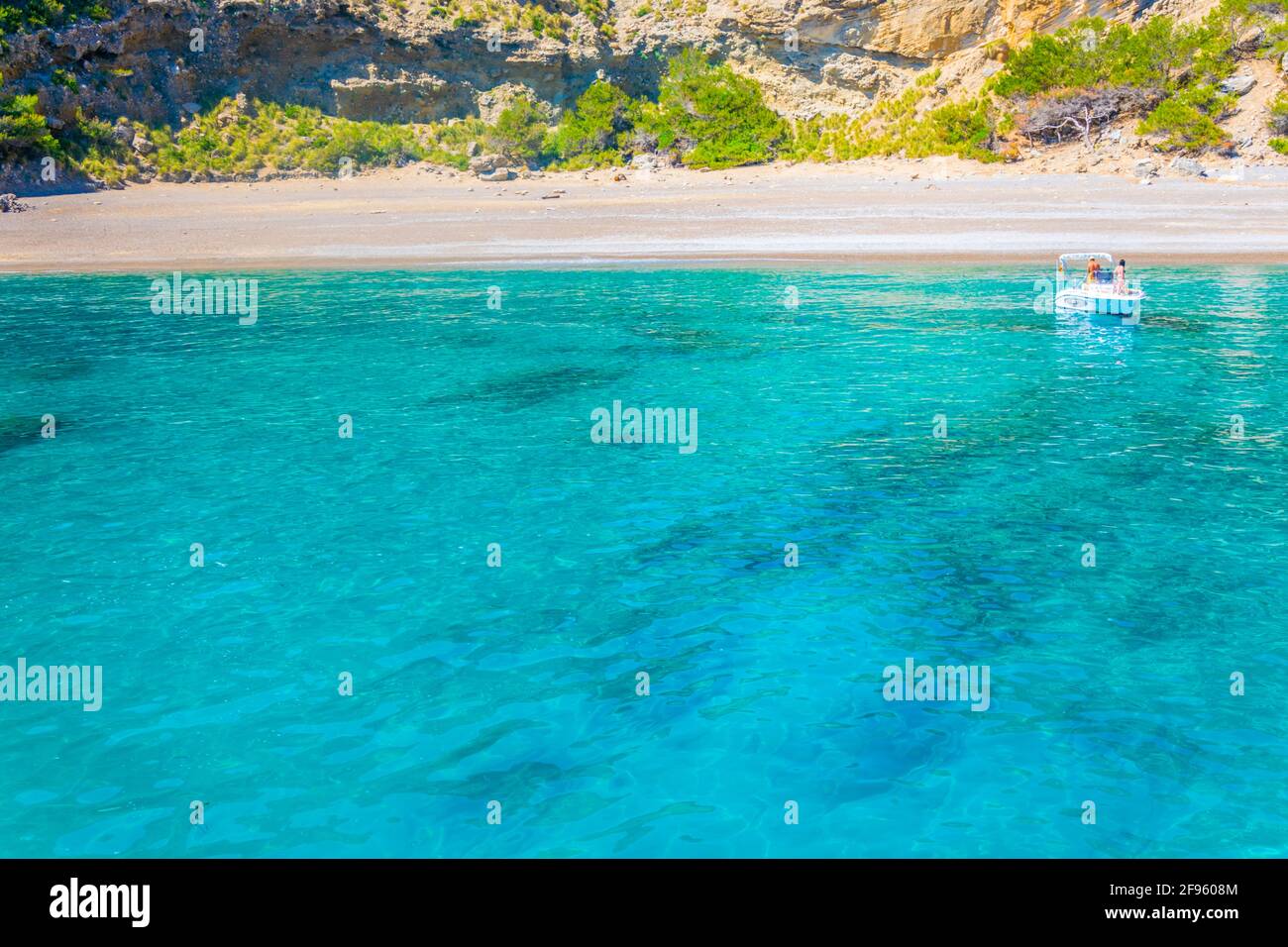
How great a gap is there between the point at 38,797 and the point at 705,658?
4837 millimetres

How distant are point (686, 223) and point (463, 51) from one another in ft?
98.7

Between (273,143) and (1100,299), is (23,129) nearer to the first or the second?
(273,143)

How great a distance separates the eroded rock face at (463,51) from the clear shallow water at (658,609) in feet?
137

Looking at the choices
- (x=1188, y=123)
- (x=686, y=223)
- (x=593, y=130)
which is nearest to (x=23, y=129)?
(x=593, y=130)

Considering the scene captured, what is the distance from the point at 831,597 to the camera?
31.5ft

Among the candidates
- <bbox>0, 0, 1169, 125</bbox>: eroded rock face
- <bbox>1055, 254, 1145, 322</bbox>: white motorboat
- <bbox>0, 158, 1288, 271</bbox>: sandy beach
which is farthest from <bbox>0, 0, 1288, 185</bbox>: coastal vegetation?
<bbox>1055, 254, 1145, 322</bbox>: white motorboat

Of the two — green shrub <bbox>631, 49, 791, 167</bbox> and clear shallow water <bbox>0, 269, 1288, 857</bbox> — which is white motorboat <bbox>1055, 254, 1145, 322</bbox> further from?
green shrub <bbox>631, 49, 791, 167</bbox>

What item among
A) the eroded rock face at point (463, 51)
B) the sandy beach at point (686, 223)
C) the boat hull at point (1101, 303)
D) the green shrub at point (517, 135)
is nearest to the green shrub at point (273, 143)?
the eroded rock face at point (463, 51)

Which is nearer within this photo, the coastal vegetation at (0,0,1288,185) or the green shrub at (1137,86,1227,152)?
the green shrub at (1137,86,1227,152)

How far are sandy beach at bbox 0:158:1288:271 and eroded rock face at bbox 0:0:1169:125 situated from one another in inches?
460

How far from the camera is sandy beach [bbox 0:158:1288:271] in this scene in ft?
106

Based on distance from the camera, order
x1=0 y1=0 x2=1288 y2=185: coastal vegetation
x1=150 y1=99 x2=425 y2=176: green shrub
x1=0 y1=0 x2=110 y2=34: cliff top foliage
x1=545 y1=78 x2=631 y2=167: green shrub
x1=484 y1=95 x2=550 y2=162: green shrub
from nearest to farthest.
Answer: x1=0 y1=0 x2=1288 y2=185: coastal vegetation → x1=0 y1=0 x2=110 y2=34: cliff top foliage → x1=150 y1=99 x2=425 y2=176: green shrub → x1=484 y1=95 x2=550 y2=162: green shrub → x1=545 y1=78 x2=631 y2=167: green shrub
